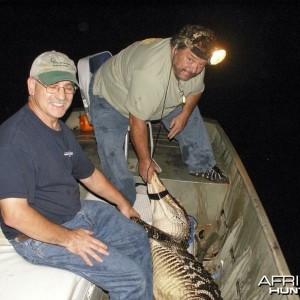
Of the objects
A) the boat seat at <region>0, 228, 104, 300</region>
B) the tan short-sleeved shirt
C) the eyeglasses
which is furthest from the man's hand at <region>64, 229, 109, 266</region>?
the tan short-sleeved shirt

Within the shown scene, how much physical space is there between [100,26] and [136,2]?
1324 centimetres

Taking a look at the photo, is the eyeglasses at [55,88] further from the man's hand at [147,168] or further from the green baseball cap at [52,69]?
the man's hand at [147,168]

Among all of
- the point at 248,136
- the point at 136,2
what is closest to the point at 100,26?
the point at 136,2

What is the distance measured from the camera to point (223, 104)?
12352 mm

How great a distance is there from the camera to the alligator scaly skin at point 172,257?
271cm

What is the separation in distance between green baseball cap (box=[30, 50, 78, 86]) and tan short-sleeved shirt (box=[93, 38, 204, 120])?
102 cm

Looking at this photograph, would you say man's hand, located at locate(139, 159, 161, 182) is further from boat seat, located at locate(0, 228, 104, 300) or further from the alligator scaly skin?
boat seat, located at locate(0, 228, 104, 300)

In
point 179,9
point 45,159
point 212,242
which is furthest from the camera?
point 179,9

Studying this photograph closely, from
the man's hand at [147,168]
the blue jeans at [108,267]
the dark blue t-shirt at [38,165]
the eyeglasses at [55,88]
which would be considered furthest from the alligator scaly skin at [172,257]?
the eyeglasses at [55,88]

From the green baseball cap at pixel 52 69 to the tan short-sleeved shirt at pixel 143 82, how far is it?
3.35 feet

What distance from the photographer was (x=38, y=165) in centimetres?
214

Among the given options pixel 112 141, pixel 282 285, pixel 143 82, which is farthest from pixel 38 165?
pixel 282 285

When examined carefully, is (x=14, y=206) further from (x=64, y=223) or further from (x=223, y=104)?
(x=223, y=104)

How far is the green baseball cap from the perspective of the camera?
7.04ft
